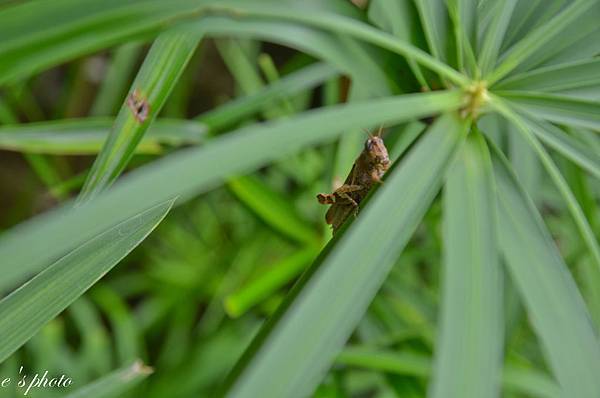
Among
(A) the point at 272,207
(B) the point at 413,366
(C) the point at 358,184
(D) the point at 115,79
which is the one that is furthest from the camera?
(D) the point at 115,79

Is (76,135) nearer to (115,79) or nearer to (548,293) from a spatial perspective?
(115,79)

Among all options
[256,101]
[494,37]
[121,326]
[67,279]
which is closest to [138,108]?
[67,279]

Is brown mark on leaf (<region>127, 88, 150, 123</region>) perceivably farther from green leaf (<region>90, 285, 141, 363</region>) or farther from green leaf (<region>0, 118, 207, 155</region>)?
green leaf (<region>90, 285, 141, 363</region>)

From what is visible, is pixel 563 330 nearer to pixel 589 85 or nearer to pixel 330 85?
pixel 589 85

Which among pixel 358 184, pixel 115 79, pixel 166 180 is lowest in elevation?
pixel 166 180

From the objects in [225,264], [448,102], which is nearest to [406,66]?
[448,102]

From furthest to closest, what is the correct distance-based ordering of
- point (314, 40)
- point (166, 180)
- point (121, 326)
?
point (121, 326), point (314, 40), point (166, 180)
